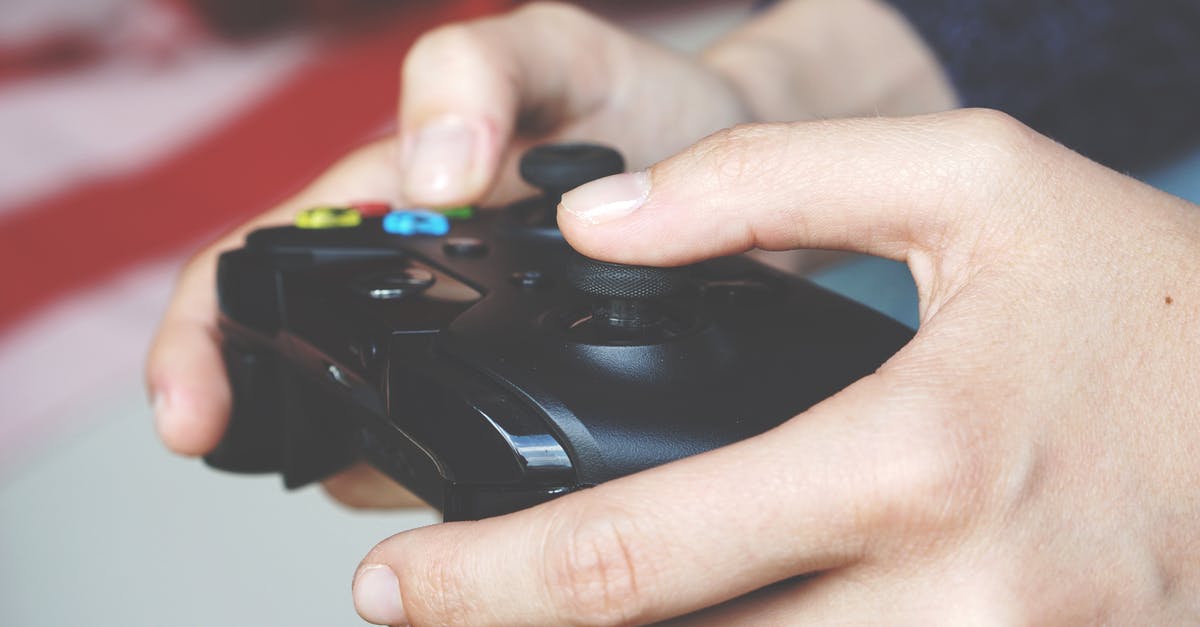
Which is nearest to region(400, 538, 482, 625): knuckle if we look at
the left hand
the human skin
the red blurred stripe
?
the left hand

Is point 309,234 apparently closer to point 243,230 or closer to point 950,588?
point 243,230

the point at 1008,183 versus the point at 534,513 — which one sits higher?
the point at 1008,183

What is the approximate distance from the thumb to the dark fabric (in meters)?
0.50

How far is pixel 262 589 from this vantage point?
987 mm

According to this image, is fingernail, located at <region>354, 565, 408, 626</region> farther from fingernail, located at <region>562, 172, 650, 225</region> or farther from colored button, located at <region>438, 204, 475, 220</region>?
colored button, located at <region>438, 204, 475, 220</region>

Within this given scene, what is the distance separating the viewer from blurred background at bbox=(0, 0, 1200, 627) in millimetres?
980

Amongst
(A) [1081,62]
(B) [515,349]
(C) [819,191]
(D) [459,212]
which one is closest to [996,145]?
(C) [819,191]

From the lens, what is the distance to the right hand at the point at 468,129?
2.08 ft

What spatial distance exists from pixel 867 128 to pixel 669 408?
128mm

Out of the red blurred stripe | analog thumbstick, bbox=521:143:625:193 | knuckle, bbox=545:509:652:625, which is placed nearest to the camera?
knuckle, bbox=545:509:652:625

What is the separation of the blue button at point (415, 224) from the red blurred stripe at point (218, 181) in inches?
25.1

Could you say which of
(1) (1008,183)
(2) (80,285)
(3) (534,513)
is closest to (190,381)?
(3) (534,513)

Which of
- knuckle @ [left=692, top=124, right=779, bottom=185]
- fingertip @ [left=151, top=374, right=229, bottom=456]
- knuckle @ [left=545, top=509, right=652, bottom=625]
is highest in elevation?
knuckle @ [left=692, top=124, right=779, bottom=185]

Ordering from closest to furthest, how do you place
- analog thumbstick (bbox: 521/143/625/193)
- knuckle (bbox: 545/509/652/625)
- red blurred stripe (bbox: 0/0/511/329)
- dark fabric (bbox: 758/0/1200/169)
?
knuckle (bbox: 545/509/652/625) → analog thumbstick (bbox: 521/143/625/193) → dark fabric (bbox: 758/0/1200/169) → red blurred stripe (bbox: 0/0/511/329)
